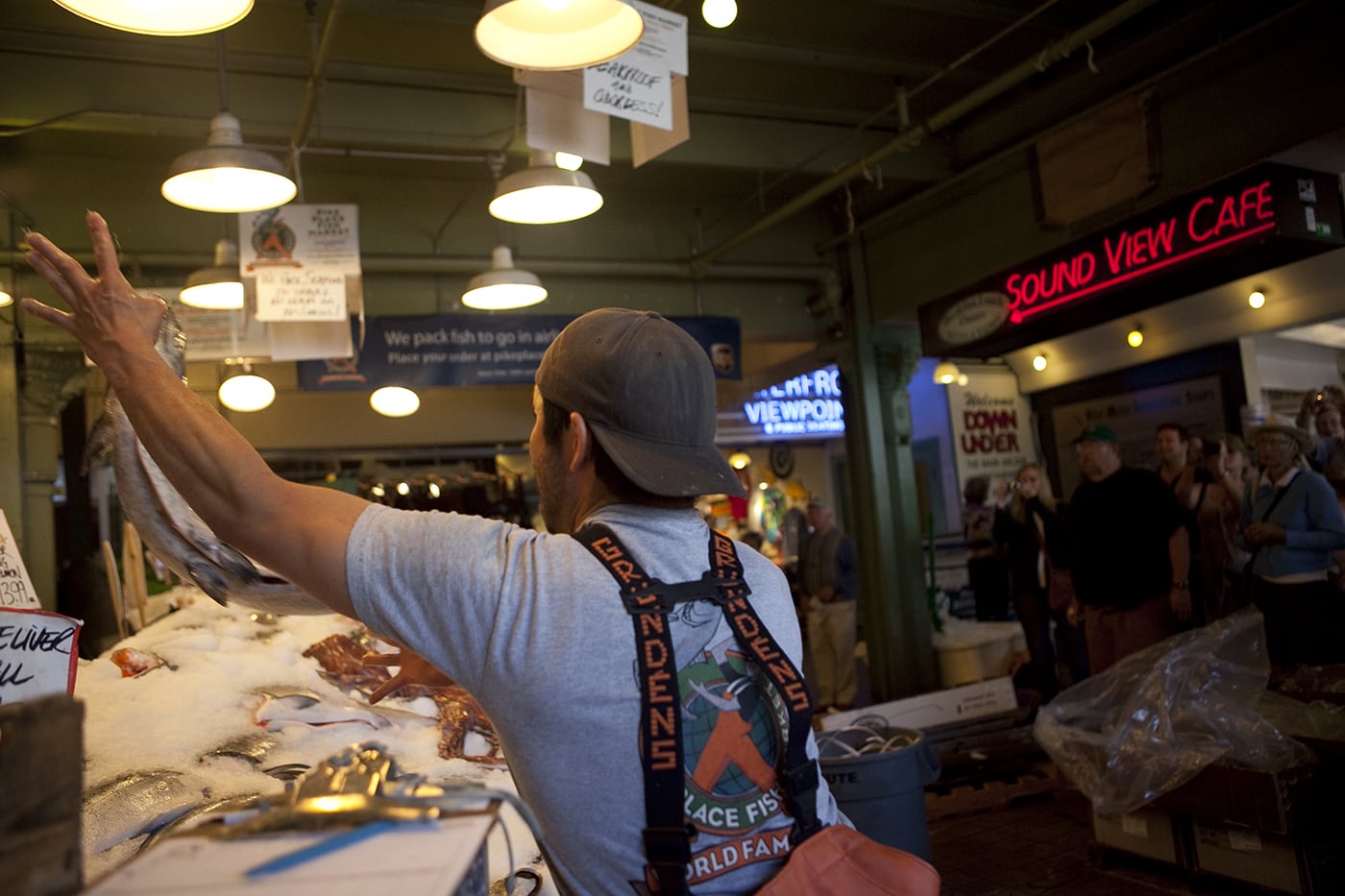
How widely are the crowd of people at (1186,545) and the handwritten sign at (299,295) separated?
15.6ft

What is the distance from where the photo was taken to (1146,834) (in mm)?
4715

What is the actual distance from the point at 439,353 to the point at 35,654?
6688mm

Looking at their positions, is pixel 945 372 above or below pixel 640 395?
above

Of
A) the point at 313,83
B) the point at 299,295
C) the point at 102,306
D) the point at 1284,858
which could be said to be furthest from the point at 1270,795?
the point at 313,83

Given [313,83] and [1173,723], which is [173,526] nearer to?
[1173,723]

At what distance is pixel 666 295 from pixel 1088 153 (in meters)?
3.80

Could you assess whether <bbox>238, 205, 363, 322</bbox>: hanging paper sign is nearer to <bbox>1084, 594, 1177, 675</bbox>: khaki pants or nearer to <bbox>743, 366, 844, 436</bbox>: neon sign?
<bbox>1084, 594, 1177, 675</bbox>: khaki pants

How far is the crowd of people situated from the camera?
18.2 feet

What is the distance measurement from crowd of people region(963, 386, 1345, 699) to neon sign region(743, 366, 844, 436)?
5.04 m

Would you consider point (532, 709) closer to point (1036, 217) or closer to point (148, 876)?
point (148, 876)

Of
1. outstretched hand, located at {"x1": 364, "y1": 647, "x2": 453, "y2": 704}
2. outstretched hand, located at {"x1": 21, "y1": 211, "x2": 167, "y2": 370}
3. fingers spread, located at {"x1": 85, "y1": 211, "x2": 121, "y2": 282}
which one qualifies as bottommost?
outstretched hand, located at {"x1": 364, "y1": 647, "x2": 453, "y2": 704}

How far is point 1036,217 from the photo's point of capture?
22.7 feet

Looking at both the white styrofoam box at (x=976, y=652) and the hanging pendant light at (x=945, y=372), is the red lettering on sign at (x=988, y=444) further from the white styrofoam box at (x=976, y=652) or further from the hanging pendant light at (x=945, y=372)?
the white styrofoam box at (x=976, y=652)

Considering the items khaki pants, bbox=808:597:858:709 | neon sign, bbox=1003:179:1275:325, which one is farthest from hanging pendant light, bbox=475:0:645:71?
khaki pants, bbox=808:597:858:709
